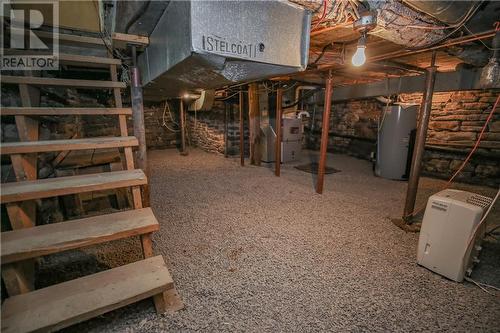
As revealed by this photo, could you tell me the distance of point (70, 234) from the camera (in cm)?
108

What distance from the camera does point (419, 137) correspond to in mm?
2068

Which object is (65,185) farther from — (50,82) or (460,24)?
(460,24)

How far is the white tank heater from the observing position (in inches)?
56.2

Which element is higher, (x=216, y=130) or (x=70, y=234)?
(x=216, y=130)

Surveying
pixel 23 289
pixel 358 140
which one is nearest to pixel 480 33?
pixel 23 289

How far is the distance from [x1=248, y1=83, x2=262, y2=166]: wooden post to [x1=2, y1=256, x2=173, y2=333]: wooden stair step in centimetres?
351

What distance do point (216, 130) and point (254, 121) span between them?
1434 mm

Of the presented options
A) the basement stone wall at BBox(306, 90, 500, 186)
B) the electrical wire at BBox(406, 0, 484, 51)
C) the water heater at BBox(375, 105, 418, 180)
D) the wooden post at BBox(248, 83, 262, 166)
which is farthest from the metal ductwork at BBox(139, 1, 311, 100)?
the basement stone wall at BBox(306, 90, 500, 186)

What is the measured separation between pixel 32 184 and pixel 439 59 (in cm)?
432

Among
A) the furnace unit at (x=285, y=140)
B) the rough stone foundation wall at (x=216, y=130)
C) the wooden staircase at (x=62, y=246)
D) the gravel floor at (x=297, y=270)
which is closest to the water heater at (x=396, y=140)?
the gravel floor at (x=297, y=270)

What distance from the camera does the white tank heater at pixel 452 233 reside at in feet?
4.68

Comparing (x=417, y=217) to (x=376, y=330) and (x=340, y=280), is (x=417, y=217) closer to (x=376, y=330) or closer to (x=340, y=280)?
(x=340, y=280)

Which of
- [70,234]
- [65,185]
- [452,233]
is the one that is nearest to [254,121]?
[452,233]

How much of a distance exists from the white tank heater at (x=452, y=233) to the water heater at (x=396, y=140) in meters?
2.31
